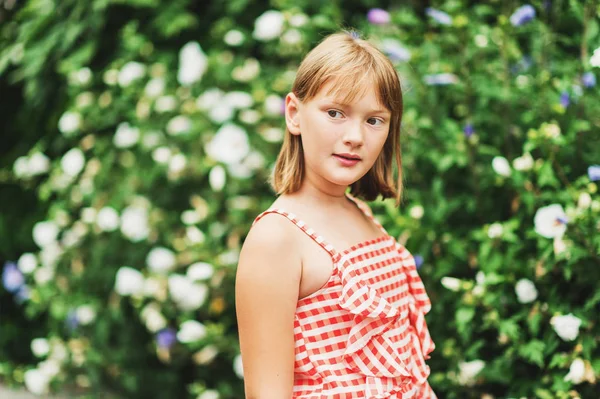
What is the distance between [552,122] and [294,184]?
1221 mm

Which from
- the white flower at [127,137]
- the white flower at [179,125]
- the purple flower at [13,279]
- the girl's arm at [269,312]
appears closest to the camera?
the girl's arm at [269,312]

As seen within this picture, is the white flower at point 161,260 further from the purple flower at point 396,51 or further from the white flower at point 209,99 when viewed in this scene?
the purple flower at point 396,51

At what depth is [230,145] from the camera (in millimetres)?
3016

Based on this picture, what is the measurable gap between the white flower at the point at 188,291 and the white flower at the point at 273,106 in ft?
2.50

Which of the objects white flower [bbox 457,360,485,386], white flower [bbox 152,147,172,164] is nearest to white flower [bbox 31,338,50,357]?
white flower [bbox 152,147,172,164]

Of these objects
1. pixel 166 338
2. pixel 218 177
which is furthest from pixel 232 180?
pixel 166 338

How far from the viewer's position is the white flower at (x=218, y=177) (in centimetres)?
300

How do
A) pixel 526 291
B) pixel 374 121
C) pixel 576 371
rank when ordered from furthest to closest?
pixel 526 291 < pixel 576 371 < pixel 374 121

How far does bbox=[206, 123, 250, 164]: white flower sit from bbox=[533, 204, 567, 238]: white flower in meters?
1.26

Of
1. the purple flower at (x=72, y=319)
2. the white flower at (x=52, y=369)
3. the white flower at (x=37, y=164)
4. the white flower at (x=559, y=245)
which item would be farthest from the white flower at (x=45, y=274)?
the white flower at (x=559, y=245)

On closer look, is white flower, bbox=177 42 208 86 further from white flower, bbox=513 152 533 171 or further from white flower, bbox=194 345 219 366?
white flower, bbox=513 152 533 171

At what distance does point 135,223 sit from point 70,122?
61 centimetres

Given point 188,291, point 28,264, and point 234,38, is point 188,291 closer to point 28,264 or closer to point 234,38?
point 28,264

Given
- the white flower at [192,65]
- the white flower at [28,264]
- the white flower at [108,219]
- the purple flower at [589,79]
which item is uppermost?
the purple flower at [589,79]
